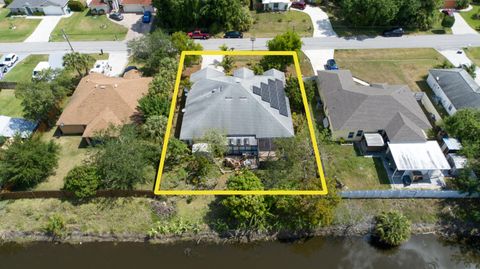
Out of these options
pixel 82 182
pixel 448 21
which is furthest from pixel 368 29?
pixel 82 182

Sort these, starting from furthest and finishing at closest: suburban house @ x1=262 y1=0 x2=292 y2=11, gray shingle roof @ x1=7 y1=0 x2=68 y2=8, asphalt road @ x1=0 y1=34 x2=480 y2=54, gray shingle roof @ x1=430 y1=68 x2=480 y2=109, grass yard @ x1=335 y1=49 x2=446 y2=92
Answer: gray shingle roof @ x1=7 y1=0 x2=68 y2=8
suburban house @ x1=262 y1=0 x2=292 y2=11
asphalt road @ x1=0 y1=34 x2=480 y2=54
grass yard @ x1=335 y1=49 x2=446 y2=92
gray shingle roof @ x1=430 y1=68 x2=480 y2=109

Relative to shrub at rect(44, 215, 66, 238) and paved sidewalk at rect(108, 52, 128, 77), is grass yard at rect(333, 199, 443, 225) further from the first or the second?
paved sidewalk at rect(108, 52, 128, 77)

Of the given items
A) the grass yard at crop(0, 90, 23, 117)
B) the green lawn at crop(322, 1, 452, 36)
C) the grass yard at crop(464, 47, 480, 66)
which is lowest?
the grass yard at crop(0, 90, 23, 117)

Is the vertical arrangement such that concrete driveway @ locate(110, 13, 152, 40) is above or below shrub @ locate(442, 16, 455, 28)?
below

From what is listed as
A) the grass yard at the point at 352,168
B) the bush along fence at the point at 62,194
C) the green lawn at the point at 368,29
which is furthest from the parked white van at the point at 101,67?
the green lawn at the point at 368,29

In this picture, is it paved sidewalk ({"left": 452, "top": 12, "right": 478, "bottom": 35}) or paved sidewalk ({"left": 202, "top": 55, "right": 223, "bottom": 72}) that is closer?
paved sidewalk ({"left": 202, "top": 55, "right": 223, "bottom": 72})

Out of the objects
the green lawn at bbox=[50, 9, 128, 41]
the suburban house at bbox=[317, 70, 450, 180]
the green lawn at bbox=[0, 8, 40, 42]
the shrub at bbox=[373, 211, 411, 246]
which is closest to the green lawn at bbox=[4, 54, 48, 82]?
the green lawn at bbox=[50, 9, 128, 41]

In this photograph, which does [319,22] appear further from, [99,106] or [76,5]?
[76,5]
